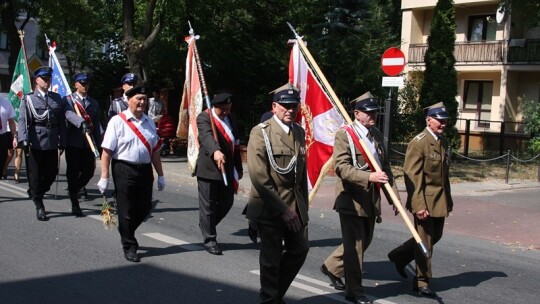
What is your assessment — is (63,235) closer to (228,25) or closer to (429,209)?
(429,209)

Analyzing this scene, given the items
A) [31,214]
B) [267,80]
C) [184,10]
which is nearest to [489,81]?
[267,80]

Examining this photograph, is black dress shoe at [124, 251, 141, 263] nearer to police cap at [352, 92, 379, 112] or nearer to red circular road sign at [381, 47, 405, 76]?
police cap at [352, 92, 379, 112]

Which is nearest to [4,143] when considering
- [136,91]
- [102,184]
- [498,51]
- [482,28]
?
[102,184]

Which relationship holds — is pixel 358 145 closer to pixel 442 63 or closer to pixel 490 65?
pixel 442 63

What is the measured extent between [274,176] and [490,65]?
89.6 feet

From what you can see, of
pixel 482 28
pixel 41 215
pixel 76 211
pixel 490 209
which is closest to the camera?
pixel 41 215

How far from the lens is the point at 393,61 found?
13266mm

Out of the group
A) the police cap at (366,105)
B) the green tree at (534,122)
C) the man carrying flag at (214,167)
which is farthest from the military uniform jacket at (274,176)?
the green tree at (534,122)

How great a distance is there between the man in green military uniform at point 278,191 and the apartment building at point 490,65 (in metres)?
24.8

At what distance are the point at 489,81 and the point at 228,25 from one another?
16004 millimetres

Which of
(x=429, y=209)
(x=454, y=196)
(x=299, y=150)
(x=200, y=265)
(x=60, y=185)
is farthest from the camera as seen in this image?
(x=454, y=196)

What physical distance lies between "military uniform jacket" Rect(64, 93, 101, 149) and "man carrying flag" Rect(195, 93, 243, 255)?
244 cm

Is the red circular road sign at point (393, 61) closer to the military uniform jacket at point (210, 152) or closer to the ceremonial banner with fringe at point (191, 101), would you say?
the ceremonial banner with fringe at point (191, 101)

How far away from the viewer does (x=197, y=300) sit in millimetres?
5762
